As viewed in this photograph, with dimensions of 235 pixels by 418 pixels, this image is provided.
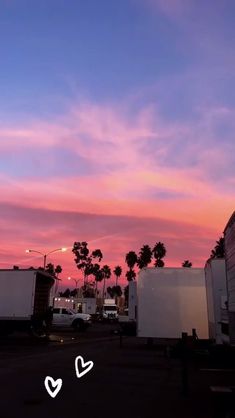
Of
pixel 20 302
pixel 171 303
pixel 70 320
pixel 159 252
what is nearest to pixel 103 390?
pixel 171 303

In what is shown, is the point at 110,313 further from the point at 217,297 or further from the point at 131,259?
the point at 131,259

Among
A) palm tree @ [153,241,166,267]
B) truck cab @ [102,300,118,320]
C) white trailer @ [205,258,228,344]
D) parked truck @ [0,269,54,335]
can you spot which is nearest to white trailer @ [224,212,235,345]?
white trailer @ [205,258,228,344]

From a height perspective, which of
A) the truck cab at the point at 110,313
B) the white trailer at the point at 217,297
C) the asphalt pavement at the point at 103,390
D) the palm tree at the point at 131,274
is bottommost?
the asphalt pavement at the point at 103,390

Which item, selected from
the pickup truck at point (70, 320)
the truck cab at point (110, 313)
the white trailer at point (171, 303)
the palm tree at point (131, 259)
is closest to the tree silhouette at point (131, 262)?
the palm tree at point (131, 259)

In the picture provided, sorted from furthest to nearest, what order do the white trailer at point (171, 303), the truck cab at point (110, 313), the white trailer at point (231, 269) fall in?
1. the truck cab at point (110, 313)
2. the white trailer at point (171, 303)
3. the white trailer at point (231, 269)

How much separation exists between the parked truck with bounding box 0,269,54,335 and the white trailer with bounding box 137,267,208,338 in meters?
10.2

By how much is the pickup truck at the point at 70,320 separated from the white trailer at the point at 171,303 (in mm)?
24899

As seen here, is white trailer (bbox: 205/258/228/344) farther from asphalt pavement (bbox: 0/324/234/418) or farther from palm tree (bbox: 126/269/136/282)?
palm tree (bbox: 126/269/136/282)

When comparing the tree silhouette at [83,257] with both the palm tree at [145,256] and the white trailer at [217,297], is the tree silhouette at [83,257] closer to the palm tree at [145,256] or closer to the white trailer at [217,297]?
the palm tree at [145,256]

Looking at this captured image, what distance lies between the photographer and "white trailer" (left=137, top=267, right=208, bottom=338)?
20.7m

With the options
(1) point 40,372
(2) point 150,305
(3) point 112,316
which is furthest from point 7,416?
(3) point 112,316

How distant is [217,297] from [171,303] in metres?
4.71

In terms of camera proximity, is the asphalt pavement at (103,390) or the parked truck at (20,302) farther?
the parked truck at (20,302)

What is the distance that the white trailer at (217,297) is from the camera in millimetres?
15766
